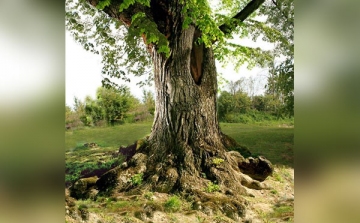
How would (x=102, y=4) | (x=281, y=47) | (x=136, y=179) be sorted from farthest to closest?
(x=281, y=47) < (x=136, y=179) < (x=102, y=4)

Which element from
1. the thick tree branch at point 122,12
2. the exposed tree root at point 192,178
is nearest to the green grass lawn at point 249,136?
the exposed tree root at point 192,178

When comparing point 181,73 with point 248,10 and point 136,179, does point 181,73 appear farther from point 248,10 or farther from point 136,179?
point 136,179

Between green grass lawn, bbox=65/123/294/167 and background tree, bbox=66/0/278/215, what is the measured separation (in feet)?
0.29

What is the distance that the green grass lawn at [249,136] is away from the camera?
330 cm

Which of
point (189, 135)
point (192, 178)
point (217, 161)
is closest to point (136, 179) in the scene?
point (192, 178)

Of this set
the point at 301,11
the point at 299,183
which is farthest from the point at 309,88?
the point at 299,183

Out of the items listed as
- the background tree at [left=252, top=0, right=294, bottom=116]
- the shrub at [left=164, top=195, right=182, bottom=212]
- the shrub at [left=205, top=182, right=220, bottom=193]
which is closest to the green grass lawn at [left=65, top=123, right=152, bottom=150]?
the shrub at [left=164, top=195, right=182, bottom=212]

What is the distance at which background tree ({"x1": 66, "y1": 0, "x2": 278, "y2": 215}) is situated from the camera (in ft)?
10.7

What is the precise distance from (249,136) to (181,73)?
2.97 feet

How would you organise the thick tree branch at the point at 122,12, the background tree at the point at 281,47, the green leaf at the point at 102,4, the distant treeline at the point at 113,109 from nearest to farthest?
1. the green leaf at the point at 102,4
2. the thick tree branch at the point at 122,12
3. the distant treeline at the point at 113,109
4. the background tree at the point at 281,47

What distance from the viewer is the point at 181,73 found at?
3.35 m

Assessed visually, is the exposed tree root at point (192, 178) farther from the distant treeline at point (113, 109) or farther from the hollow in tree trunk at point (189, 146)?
the distant treeline at point (113, 109)

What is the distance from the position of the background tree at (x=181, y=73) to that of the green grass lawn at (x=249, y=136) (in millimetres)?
87

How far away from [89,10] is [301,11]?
6.87 ft
